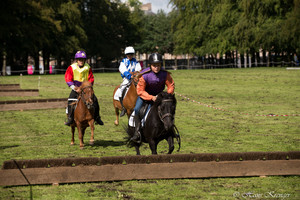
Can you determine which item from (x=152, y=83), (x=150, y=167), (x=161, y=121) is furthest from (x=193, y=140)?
(x=150, y=167)

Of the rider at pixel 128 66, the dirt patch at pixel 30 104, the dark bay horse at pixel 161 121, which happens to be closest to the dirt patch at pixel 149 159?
the dark bay horse at pixel 161 121

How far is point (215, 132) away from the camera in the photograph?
1485 cm

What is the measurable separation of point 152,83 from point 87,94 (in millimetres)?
3278

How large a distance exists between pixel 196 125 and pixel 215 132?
5.89ft

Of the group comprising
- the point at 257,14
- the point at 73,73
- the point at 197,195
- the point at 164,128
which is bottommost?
the point at 197,195

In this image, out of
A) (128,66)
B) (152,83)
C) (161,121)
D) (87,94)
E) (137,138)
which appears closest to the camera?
(161,121)

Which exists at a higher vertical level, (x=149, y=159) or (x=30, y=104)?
(x=30, y=104)

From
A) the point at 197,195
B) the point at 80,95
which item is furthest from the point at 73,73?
the point at 197,195

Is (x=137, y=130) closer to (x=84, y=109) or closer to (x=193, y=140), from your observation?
(x=84, y=109)

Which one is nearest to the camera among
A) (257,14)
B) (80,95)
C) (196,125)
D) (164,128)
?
(164,128)

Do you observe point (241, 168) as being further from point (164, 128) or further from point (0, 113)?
point (0, 113)

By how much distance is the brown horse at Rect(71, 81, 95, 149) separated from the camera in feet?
39.9

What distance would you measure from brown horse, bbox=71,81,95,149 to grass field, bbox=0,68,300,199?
54 cm

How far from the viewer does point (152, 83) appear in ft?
30.6
